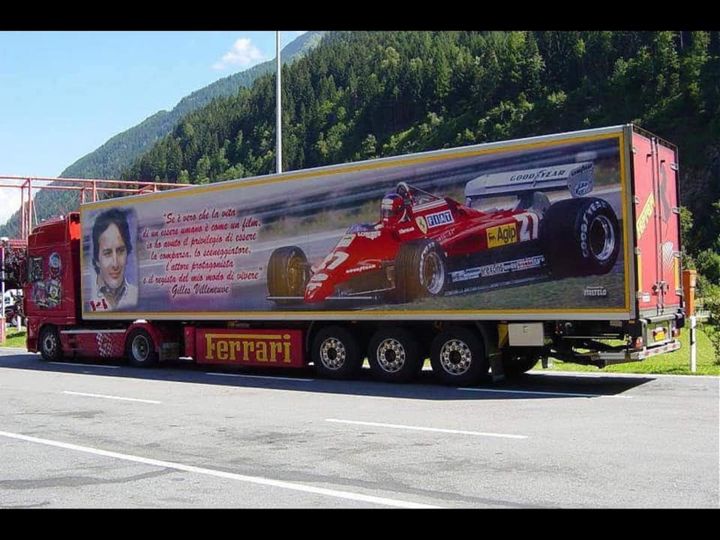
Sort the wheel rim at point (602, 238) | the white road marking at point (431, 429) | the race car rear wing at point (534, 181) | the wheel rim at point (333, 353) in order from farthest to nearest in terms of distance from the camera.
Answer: the wheel rim at point (333, 353) → the race car rear wing at point (534, 181) → the wheel rim at point (602, 238) → the white road marking at point (431, 429)

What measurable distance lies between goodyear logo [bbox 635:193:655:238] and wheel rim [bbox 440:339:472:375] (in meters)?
3.28

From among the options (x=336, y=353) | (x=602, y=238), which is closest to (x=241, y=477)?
(x=602, y=238)

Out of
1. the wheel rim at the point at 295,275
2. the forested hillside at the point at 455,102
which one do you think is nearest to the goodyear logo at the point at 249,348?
the wheel rim at the point at 295,275

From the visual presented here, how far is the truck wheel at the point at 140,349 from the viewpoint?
60.4 feet

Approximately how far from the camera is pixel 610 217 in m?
11.8

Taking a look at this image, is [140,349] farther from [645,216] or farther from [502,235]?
Answer: [645,216]

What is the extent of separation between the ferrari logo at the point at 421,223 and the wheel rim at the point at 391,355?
2.01m

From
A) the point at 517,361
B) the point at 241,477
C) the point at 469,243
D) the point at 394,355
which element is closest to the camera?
the point at 241,477

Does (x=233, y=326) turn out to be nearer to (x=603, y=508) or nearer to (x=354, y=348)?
(x=354, y=348)

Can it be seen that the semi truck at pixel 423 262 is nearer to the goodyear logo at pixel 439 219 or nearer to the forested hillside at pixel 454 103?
the goodyear logo at pixel 439 219

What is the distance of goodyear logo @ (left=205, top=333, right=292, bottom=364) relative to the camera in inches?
624

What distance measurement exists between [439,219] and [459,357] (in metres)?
2.28

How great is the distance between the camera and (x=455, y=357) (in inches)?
531
